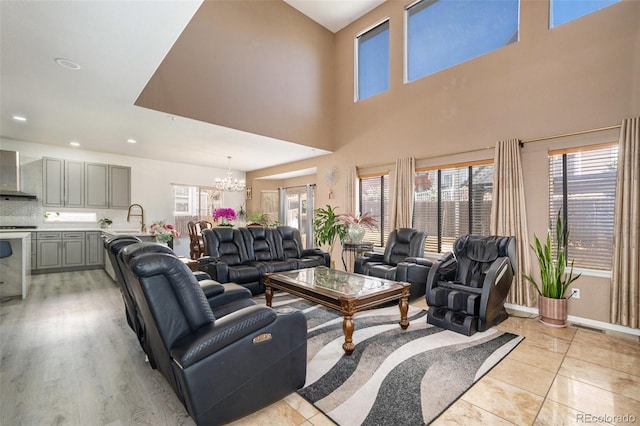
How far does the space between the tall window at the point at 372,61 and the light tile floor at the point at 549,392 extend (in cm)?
506

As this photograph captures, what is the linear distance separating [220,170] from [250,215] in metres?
1.69

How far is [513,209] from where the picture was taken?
393cm

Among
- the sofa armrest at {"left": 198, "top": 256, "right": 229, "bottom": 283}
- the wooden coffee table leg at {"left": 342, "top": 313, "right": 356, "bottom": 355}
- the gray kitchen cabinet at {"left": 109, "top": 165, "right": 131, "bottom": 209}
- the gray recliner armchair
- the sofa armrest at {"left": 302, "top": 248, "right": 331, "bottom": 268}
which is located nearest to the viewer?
the wooden coffee table leg at {"left": 342, "top": 313, "right": 356, "bottom": 355}

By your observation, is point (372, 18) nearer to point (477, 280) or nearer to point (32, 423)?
point (477, 280)

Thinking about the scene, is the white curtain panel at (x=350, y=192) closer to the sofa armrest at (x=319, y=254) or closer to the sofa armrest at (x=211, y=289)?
the sofa armrest at (x=319, y=254)

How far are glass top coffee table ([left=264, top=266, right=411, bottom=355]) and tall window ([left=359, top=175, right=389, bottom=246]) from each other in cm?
239

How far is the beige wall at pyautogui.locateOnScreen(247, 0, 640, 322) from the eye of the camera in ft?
10.8

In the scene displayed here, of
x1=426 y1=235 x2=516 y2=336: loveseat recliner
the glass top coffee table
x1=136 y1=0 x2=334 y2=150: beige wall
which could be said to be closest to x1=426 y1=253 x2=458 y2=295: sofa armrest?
x1=426 y1=235 x2=516 y2=336: loveseat recliner

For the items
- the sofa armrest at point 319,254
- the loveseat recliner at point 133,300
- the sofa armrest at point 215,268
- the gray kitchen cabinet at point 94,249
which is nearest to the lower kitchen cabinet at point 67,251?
the gray kitchen cabinet at point 94,249

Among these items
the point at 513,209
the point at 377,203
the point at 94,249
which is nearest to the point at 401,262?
Result: the point at 513,209

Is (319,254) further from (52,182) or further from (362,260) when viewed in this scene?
(52,182)

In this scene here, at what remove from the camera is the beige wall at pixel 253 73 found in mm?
4367

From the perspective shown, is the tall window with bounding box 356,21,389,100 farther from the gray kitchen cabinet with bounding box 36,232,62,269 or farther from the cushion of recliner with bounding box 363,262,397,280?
the gray kitchen cabinet with bounding box 36,232,62,269

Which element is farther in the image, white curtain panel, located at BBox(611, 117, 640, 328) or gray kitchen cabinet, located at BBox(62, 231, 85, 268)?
gray kitchen cabinet, located at BBox(62, 231, 85, 268)
